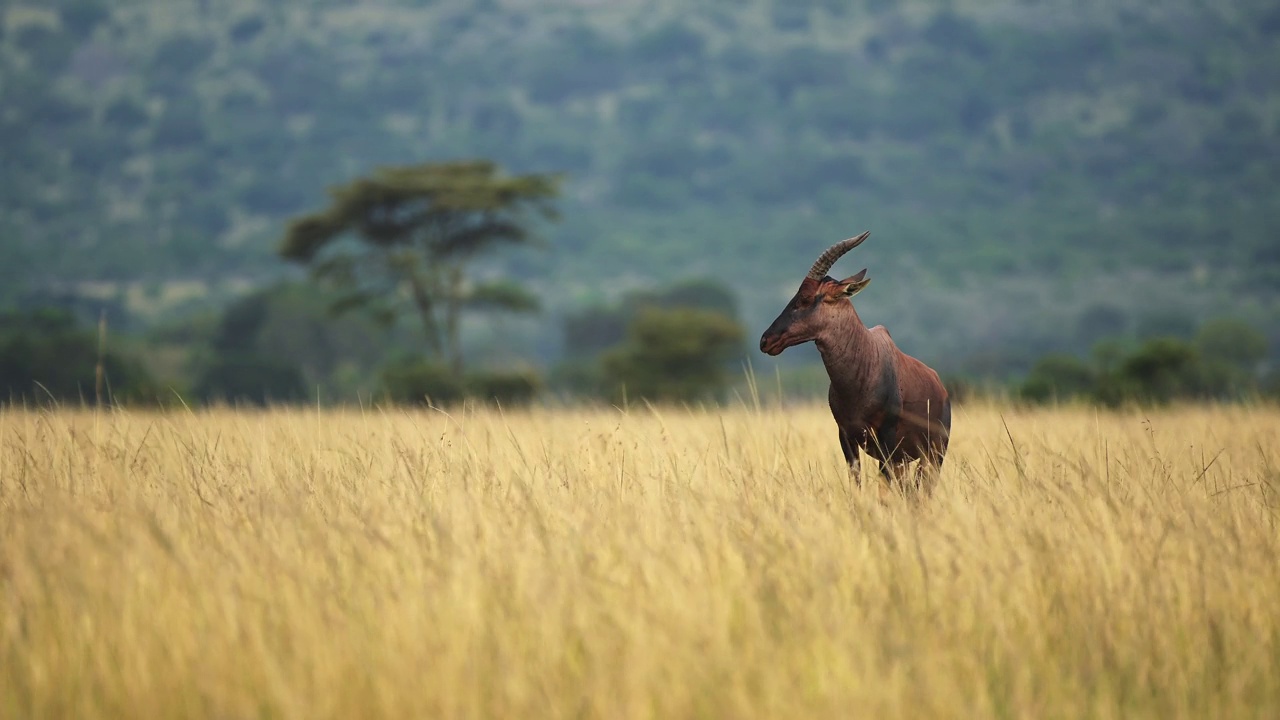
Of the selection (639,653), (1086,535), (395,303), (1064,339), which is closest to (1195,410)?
(1086,535)

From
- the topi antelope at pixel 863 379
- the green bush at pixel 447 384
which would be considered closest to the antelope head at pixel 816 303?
the topi antelope at pixel 863 379

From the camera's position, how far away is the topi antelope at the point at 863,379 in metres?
7.09

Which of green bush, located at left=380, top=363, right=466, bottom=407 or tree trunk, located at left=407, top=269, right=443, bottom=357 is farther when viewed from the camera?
tree trunk, located at left=407, top=269, right=443, bottom=357

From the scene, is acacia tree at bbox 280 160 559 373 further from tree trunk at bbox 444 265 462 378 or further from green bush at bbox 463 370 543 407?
green bush at bbox 463 370 543 407

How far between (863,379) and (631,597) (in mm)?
2772

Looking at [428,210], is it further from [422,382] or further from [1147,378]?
[1147,378]

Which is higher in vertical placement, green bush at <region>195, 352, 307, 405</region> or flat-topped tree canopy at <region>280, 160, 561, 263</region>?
flat-topped tree canopy at <region>280, 160, 561, 263</region>

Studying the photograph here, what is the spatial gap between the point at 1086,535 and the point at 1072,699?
158 centimetres

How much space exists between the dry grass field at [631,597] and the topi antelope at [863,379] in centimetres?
35

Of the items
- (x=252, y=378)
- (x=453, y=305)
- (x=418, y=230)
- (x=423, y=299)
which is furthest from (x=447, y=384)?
(x=252, y=378)

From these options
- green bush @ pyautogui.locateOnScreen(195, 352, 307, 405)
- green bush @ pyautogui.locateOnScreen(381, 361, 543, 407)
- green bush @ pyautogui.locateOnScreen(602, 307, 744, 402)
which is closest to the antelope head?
green bush @ pyautogui.locateOnScreen(381, 361, 543, 407)

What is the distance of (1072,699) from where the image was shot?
Answer: 444 cm

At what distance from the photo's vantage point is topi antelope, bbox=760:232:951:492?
7.09 meters

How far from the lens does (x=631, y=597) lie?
5.01 m
